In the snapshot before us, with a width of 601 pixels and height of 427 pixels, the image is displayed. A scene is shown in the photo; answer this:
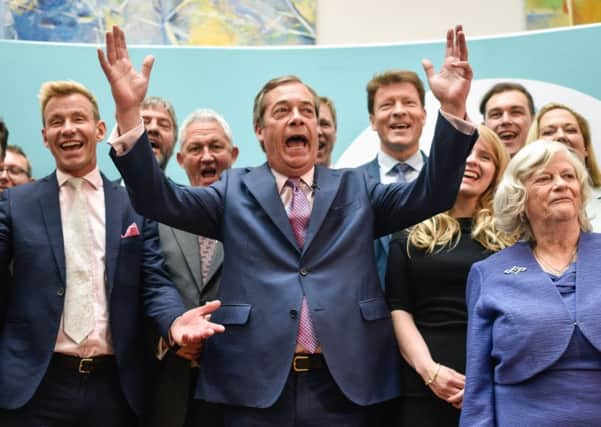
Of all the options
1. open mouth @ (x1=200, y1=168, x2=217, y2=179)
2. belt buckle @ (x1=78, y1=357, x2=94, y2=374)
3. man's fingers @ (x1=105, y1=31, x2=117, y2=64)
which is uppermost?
man's fingers @ (x1=105, y1=31, x2=117, y2=64)

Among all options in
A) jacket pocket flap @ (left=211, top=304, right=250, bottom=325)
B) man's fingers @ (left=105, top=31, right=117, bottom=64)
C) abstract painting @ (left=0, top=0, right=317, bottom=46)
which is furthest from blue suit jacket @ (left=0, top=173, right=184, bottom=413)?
abstract painting @ (left=0, top=0, right=317, bottom=46)

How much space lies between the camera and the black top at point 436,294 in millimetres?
2723

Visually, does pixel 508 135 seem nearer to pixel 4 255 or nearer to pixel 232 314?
pixel 232 314

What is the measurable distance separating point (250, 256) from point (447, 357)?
766 mm

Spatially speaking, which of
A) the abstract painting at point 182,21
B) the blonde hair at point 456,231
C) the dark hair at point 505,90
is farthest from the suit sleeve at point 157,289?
the abstract painting at point 182,21

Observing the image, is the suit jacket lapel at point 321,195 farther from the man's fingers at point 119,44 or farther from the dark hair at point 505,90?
the dark hair at point 505,90

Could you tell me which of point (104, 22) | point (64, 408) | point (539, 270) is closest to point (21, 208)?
point (64, 408)

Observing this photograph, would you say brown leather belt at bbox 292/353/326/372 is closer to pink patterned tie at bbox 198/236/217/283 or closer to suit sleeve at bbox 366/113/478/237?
suit sleeve at bbox 366/113/478/237

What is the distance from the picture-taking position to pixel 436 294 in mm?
2787

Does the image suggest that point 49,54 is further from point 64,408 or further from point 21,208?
point 64,408

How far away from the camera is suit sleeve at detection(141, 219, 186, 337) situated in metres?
2.78

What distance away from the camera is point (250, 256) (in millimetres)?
2588

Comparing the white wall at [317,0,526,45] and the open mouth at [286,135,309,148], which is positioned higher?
the white wall at [317,0,526,45]

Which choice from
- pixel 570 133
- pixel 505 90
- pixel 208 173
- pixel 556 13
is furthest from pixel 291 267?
pixel 556 13
